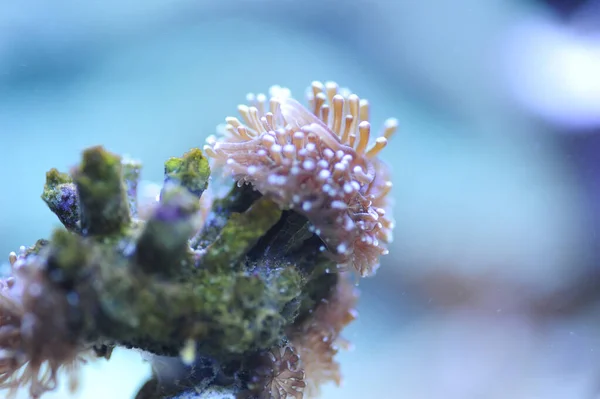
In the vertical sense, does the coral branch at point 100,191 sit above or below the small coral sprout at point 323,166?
below

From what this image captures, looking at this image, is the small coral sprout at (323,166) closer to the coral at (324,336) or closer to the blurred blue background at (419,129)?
the coral at (324,336)

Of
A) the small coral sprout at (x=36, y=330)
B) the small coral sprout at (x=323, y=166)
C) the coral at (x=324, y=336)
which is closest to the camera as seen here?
the small coral sprout at (x=36, y=330)

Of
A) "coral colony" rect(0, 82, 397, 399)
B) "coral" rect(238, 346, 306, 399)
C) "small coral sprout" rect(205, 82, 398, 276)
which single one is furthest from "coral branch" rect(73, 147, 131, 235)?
"coral" rect(238, 346, 306, 399)

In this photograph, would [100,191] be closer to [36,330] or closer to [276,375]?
[36,330]

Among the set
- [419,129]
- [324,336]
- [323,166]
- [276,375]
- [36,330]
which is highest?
[419,129]

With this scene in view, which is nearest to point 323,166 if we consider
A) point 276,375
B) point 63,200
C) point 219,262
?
point 219,262

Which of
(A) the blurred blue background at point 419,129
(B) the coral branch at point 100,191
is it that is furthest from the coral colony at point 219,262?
(A) the blurred blue background at point 419,129

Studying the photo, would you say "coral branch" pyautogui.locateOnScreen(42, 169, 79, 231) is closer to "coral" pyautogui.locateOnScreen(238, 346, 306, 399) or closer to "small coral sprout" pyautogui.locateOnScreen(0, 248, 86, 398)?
"small coral sprout" pyautogui.locateOnScreen(0, 248, 86, 398)
